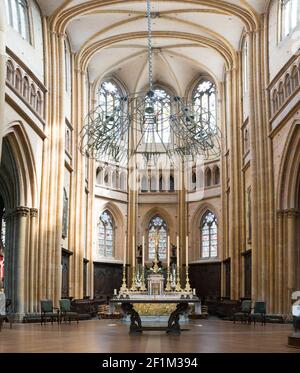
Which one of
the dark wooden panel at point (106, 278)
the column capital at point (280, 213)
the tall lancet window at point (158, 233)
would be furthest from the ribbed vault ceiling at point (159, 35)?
the dark wooden panel at point (106, 278)

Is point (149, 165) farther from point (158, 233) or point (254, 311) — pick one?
point (254, 311)

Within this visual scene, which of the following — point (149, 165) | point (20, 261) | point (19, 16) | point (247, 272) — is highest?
point (19, 16)

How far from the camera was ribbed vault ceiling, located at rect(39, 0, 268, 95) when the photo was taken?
28.5 meters

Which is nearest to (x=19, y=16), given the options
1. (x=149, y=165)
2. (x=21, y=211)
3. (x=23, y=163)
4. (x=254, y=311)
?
(x=23, y=163)

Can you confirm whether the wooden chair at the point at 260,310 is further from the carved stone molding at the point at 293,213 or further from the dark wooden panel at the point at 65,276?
the dark wooden panel at the point at 65,276

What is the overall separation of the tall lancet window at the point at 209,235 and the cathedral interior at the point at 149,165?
0.08 m

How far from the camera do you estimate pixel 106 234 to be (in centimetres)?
3981

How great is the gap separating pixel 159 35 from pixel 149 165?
23.1 ft

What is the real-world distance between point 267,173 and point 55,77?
1039cm

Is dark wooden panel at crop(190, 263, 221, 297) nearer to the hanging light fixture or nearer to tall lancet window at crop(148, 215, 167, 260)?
tall lancet window at crop(148, 215, 167, 260)

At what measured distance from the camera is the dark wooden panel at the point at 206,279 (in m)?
37.2

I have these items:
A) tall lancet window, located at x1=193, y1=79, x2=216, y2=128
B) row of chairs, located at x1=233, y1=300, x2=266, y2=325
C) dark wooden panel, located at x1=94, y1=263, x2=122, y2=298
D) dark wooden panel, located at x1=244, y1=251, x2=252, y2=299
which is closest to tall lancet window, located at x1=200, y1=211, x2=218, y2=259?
dark wooden panel, located at x1=94, y1=263, x2=122, y2=298

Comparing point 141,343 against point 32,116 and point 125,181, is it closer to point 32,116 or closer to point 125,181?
point 32,116
